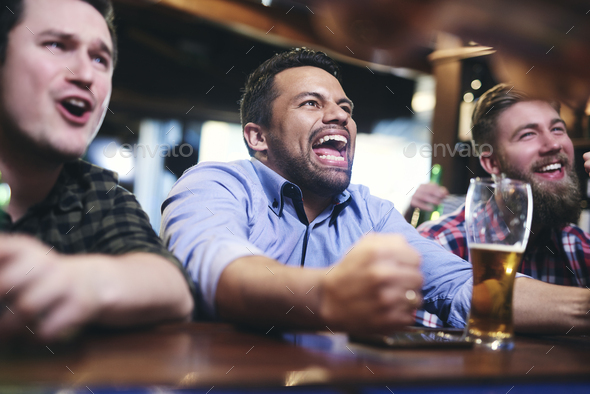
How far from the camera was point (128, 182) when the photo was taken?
17.4 ft

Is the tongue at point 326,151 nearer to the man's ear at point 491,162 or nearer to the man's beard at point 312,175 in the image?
the man's beard at point 312,175

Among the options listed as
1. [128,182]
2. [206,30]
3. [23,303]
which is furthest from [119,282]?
[128,182]

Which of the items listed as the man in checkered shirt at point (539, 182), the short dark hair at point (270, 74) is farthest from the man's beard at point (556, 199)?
the short dark hair at point (270, 74)

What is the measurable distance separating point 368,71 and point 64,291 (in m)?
5.03

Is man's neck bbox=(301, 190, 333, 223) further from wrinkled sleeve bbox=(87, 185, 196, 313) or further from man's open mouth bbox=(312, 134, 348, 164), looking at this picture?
wrinkled sleeve bbox=(87, 185, 196, 313)

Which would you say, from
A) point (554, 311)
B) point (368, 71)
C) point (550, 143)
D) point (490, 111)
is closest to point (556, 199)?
point (550, 143)

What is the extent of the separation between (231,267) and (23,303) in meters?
0.31

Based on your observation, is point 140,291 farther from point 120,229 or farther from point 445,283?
point 445,283

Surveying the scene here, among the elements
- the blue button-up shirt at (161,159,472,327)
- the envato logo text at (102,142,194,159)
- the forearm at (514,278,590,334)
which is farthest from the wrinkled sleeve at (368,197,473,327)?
the envato logo text at (102,142,194,159)

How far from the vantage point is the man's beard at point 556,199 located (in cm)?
155

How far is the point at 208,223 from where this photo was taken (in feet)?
2.82

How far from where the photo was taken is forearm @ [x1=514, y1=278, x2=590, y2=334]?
0.89 metres

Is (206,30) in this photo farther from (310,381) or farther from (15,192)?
(310,381)

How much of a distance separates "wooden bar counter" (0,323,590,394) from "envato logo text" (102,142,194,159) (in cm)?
479
